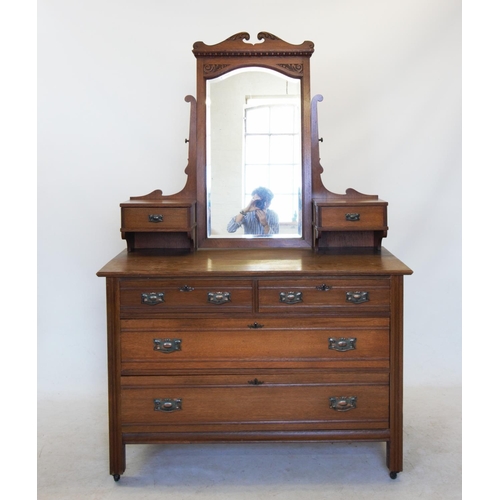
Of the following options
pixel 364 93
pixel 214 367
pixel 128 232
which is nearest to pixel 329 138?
pixel 364 93

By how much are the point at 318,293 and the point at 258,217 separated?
0.70m

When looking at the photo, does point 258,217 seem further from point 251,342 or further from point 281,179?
point 251,342

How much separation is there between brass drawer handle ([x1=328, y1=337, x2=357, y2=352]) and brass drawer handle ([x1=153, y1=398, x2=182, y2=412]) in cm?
75

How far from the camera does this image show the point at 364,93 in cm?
461

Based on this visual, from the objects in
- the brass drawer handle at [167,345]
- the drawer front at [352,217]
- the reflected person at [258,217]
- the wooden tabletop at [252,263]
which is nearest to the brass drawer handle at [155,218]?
the wooden tabletop at [252,263]

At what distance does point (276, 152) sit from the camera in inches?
156

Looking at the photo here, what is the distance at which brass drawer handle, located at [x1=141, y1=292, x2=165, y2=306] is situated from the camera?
3416 mm

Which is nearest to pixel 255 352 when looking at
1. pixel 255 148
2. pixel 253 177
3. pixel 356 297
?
pixel 356 297

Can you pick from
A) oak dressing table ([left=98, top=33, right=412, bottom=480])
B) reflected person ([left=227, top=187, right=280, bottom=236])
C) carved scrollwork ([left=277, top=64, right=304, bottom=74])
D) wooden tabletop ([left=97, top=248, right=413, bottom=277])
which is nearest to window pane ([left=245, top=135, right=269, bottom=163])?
reflected person ([left=227, top=187, right=280, bottom=236])

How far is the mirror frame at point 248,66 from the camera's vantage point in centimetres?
391

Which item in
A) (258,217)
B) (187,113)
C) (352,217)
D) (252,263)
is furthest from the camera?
(187,113)

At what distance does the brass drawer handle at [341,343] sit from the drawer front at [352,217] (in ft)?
2.13

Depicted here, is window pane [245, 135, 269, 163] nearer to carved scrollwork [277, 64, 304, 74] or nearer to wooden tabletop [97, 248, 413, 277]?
carved scrollwork [277, 64, 304, 74]

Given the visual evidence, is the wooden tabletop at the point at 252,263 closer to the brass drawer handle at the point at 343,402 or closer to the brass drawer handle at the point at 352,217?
the brass drawer handle at the point at 352,217
